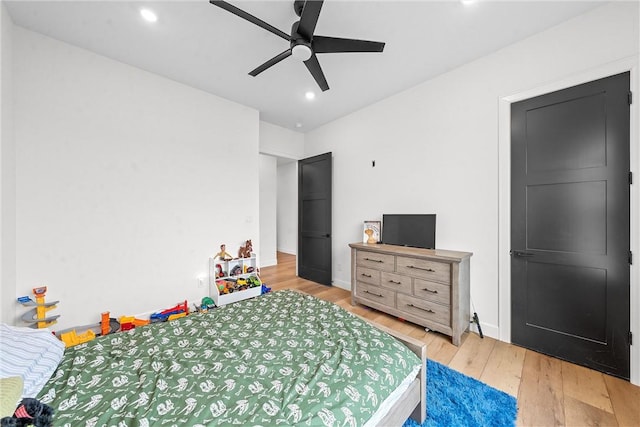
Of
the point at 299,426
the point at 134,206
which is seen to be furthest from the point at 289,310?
the point at 134,206

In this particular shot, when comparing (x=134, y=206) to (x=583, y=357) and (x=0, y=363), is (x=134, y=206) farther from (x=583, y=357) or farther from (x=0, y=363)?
(x=583, y=357)

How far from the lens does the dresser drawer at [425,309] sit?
2.33 meters

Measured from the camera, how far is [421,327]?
103 inches

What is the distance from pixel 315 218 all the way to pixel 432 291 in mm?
2385

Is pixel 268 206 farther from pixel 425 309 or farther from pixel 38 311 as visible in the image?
pixel 425 309

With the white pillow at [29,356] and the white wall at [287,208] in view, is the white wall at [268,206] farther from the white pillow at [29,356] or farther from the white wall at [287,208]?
the white pillow at [29,356]

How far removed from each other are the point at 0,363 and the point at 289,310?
141 centimetres

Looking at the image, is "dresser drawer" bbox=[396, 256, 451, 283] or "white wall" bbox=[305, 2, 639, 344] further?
"dresser drawer" bbox=[396, 256, 451, 283]

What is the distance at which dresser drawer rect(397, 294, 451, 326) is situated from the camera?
91.9 inches

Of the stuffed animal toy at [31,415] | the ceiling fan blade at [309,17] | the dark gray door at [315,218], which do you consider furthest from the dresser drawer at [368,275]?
the stuffed animal toy at [31,415]

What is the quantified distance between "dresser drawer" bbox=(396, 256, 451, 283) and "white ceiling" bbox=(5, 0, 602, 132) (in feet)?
7.10

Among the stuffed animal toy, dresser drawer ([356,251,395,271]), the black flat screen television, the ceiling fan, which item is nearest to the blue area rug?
dresser drawer ([356,251,395,271])

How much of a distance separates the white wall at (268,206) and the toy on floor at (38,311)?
146 inches

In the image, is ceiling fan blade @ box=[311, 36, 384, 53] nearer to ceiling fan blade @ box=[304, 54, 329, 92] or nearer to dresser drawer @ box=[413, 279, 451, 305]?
ceiling fan blade @ box=[304, 54, 329, 92]
